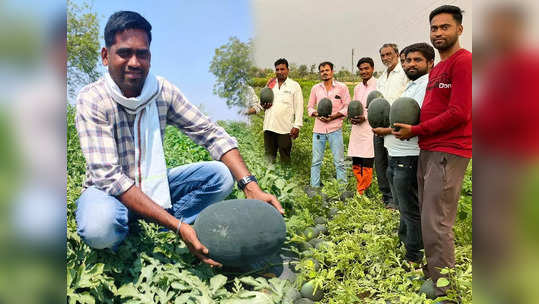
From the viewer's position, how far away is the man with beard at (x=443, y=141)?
150 cm

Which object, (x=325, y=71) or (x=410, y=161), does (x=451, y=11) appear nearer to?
(x=410, y=161)

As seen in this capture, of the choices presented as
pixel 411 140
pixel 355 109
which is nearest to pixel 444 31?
pixel 411 140

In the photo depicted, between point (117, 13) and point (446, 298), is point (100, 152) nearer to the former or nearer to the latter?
point (117, 13)

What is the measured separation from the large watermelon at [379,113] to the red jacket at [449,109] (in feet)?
1.34

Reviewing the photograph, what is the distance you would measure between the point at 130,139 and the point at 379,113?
1515 mm

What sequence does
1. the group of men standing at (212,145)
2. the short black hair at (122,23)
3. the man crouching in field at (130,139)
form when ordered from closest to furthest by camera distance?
the group of men standing at (212,145) → the short black hair at (122,23) → the man crouching in field at (130,139)

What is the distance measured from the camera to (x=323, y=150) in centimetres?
372

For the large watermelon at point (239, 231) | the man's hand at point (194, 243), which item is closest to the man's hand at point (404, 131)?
the large watermelon at point (239, 231)

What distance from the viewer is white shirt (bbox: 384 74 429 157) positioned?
1.83 m

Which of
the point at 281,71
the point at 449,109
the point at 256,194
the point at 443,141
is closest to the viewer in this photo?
the point at 449,109

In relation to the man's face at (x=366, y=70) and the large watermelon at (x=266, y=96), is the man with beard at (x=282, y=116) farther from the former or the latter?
the man's face at (x=366, y=70)
